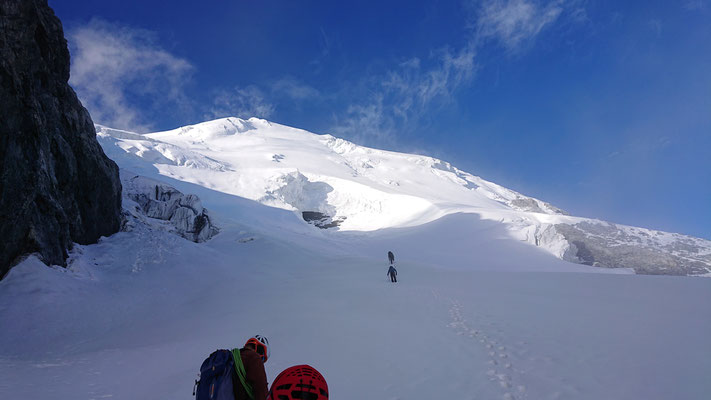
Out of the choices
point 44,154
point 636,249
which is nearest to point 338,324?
point 44,154

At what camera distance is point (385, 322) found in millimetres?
9336

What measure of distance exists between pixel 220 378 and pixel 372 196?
55216 millimetres

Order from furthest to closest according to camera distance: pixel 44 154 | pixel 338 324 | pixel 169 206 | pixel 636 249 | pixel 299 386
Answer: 1. pixel 636 249
2. pixel 169 206
3. pixel 44 154
4. pixel 338 324
5. pixel 299 386

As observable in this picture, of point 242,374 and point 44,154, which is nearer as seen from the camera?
point 242,374

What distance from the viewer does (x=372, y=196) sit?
57.4 meters

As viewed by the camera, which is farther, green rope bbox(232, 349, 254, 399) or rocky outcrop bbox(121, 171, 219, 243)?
rocky outcrop bbox(121, 171, 219, 243)

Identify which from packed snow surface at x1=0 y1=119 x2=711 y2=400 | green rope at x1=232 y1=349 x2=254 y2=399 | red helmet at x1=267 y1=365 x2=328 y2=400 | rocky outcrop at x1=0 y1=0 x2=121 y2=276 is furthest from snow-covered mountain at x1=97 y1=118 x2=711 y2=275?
red helmet at x1=267 y1=365 x2=328 y2=400

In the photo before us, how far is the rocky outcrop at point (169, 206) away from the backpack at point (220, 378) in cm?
2152

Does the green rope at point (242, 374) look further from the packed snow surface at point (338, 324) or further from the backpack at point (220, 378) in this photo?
the packed snow surface at point (338, 324)

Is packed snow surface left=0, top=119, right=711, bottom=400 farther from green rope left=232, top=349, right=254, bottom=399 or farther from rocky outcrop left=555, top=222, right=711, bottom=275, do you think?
rocky outcrop left=555, top=222, right=711, bottom=275

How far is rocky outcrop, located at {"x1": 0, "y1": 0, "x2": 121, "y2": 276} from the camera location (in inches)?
421

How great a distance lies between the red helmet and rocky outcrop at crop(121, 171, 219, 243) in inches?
877

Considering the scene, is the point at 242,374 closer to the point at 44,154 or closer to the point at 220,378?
the point at 220,378

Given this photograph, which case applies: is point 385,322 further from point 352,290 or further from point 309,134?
point 309,134
